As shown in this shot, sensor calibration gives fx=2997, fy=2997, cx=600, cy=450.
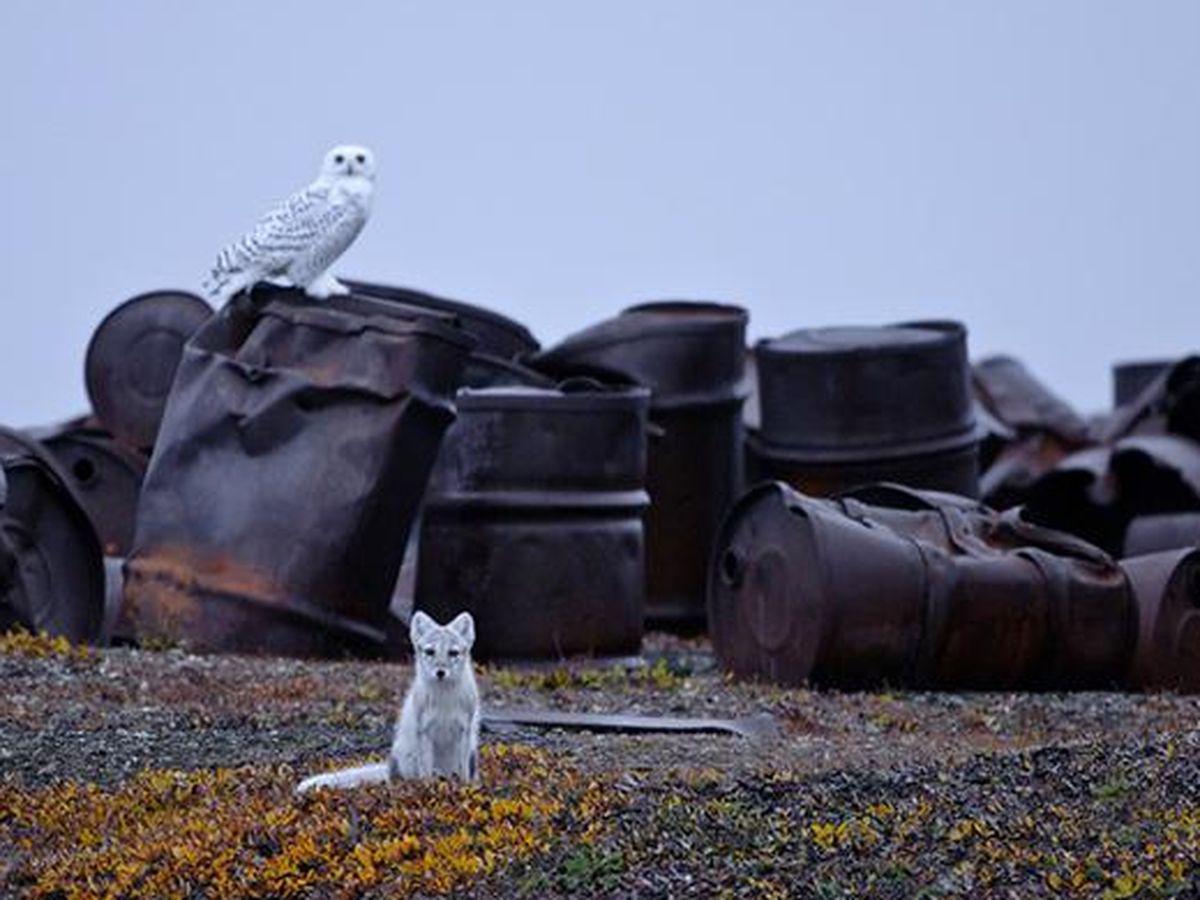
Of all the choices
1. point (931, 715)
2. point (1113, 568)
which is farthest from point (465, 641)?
point (1113, 568)

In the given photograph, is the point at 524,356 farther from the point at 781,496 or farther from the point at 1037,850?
the point at 1037,850

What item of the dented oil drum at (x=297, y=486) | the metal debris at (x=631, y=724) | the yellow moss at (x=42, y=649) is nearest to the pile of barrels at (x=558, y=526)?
the dented oil drum at (x=297, y=486)

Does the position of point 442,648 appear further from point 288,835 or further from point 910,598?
point 910,598

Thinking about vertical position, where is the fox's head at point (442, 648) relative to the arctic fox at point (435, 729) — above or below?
above

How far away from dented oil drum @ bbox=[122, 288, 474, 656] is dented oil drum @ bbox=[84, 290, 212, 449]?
3.00 m

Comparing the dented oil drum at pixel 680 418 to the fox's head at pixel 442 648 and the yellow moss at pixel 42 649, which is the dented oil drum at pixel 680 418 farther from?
the fox's head at pixel 442 648

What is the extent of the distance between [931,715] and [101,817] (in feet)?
13.2

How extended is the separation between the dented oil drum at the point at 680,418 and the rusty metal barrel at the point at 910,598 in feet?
9.04

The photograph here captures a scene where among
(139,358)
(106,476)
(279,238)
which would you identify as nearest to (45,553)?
(279,238)

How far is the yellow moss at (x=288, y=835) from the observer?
7.37 meters

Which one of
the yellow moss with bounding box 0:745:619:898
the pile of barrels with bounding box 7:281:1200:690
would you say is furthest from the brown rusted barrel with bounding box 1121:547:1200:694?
the yellow moss with bounding box 0:745:619:898

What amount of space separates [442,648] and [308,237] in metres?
5.39

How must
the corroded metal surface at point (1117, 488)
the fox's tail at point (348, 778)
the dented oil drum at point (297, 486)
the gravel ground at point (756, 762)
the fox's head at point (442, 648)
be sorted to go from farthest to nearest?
the corroded metal surface at point (1117, 488), the dented oil drum at point (297, 486), the fox's head at point (442, 648), the fox's tail at point (348, 778), the gravel ground at point (756, 762)

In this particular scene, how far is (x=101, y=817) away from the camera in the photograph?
27.9ft
